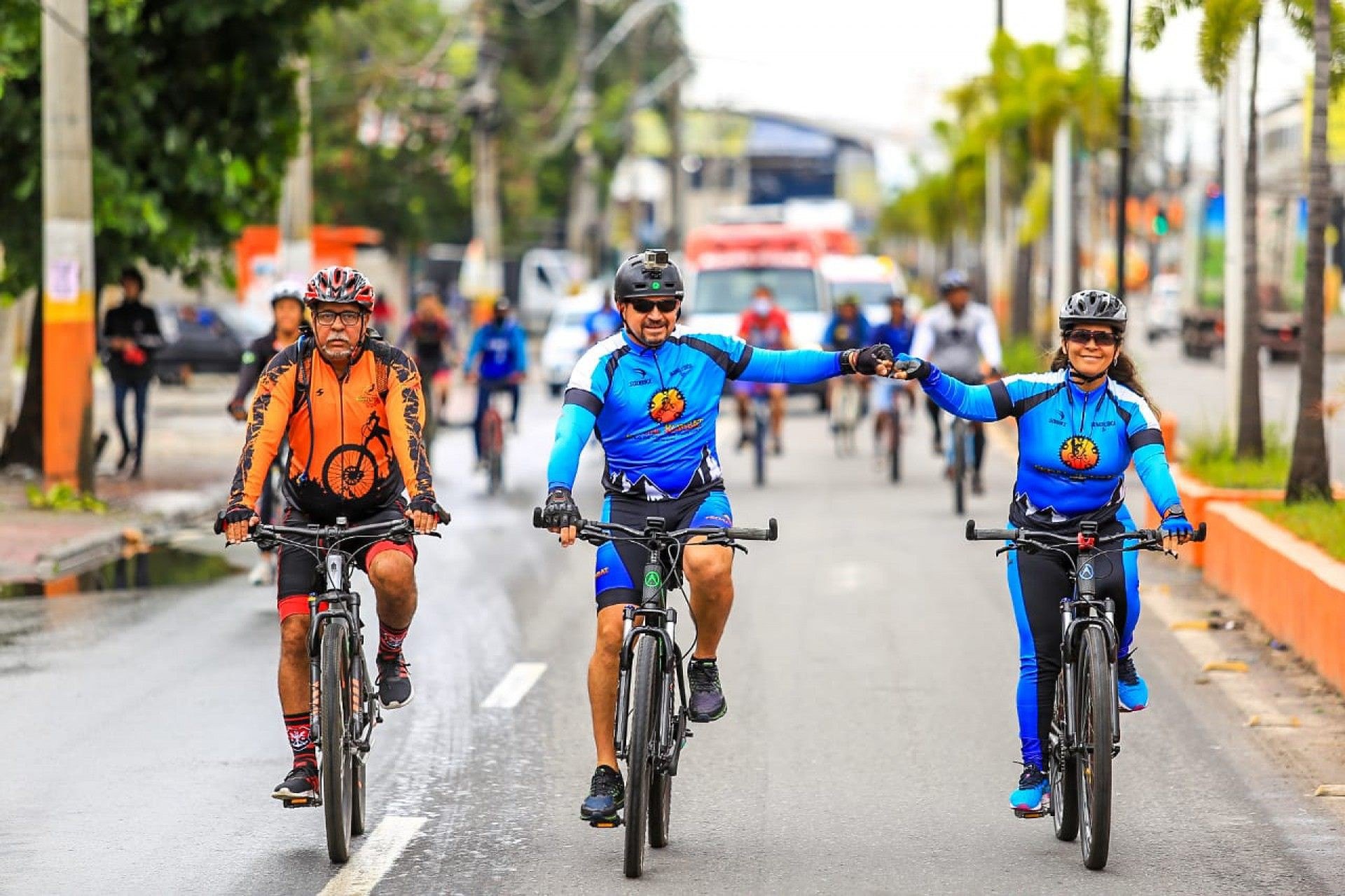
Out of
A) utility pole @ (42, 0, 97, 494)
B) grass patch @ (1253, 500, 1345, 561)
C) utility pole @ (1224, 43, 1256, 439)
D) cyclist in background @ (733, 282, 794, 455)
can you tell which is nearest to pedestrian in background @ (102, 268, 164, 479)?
utility pole @ (42, 0, 97, 494)

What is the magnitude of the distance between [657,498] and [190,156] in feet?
46.2

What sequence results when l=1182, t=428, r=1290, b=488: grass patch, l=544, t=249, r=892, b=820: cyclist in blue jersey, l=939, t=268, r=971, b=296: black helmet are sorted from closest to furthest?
l=544, t=249, r=892, b=820: cyclist in blue jersey, l=1182, t=428, r=1290, b=488: grass patch, l=939, t=268, r=971, b=296: black helmet

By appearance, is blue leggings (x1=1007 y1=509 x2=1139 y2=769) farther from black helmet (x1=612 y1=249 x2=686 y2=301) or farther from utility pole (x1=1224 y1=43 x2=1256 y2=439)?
utility pole (x1=1224 y1=43 x2=1256 y2=439)

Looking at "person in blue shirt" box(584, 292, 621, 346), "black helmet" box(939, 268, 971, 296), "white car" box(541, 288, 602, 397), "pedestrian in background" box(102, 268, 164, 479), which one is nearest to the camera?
"black helmet" box(939, 268, 971, 296)

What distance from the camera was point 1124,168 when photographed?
2634 centimetres

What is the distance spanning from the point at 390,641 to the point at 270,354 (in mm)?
6743

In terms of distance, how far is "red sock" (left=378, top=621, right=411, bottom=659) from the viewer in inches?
313

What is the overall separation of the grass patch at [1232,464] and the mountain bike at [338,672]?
9618mm

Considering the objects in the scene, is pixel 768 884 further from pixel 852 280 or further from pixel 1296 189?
pixel 1296 189

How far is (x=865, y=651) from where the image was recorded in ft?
39.4

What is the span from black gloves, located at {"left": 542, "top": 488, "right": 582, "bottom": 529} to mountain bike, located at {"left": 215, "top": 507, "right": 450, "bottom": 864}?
490 mm

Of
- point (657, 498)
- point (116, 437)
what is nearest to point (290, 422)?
point (657, 498)

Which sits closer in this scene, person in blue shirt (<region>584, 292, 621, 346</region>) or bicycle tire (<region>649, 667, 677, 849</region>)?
bicycle tire (<region>649, 667, 677, 849</region>)

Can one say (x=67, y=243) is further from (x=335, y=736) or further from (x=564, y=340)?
(x=564, y=340)
